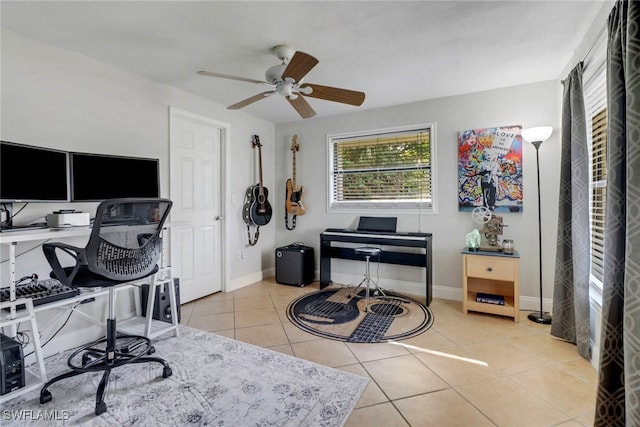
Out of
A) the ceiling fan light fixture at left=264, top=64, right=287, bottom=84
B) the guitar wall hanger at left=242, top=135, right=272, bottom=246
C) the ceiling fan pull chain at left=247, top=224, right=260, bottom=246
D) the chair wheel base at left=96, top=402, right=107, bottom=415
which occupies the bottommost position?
the chair wheel base at left=96, top=402, right=107, bottom=415

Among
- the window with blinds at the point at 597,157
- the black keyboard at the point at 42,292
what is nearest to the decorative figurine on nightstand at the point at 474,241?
the window with blinds at the point at 597,157

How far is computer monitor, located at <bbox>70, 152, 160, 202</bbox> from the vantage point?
2160 mm

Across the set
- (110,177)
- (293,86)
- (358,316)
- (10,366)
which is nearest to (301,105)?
(293,86)

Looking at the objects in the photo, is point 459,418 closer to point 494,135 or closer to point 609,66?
point 609,66

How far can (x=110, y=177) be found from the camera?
92.0 inches

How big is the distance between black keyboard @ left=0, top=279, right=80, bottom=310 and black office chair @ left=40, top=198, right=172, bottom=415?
8.6 inches

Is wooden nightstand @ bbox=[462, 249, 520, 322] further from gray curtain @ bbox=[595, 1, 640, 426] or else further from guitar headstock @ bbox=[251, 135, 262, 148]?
guitar headstock @ bbox=[251, 135, 262, 148]

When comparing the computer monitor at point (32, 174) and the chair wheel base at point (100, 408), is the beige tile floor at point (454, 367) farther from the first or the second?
the computer monitor at point (32, 174)

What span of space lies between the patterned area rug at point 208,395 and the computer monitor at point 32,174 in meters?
1.16

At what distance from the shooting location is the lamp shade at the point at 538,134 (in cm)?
265

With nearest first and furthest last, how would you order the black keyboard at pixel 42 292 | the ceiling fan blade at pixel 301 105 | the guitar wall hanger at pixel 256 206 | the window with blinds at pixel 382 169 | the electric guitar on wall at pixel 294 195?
1. the black keyboard at pixel 42 292
2. the ceiling fan blade at pixel 301 105
3. the window with blinds at pixel 382 169
4. the guitar wall hanger at pixel 256 206
5. the electric guitar on wall at pixel 294 195

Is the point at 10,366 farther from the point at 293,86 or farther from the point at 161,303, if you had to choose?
the point at 293,86

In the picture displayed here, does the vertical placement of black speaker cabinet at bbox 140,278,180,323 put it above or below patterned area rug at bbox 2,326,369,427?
above

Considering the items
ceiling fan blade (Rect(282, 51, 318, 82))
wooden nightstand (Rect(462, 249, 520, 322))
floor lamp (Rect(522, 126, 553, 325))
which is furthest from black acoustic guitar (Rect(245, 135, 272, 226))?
floor lamp (Rect(522, 126, 553, 325))
